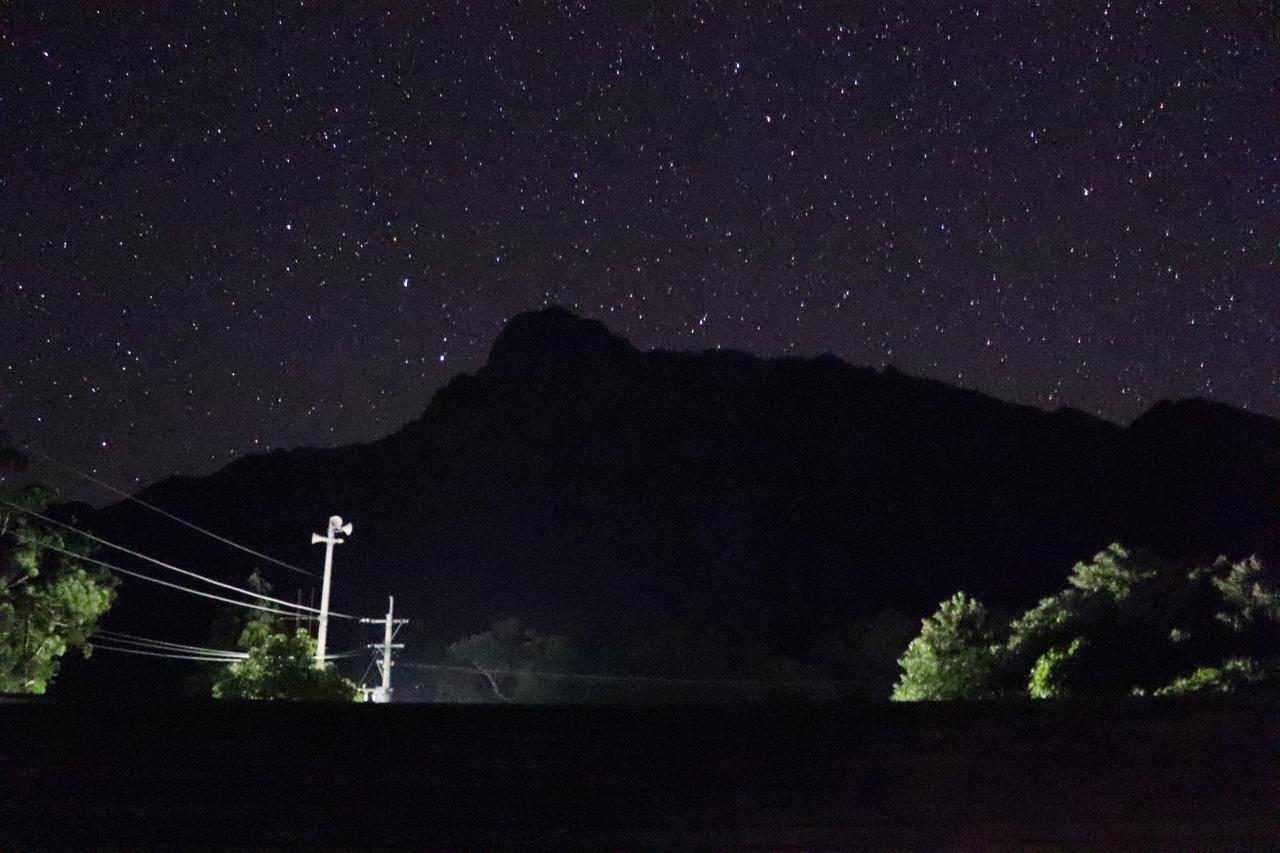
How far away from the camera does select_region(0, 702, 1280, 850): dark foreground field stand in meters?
6.80

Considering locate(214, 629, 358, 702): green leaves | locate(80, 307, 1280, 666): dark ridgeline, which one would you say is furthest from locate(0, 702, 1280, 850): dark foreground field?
locate(80, 307, 1280, 666): dark ridgeline

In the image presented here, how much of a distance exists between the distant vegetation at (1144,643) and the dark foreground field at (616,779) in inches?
337

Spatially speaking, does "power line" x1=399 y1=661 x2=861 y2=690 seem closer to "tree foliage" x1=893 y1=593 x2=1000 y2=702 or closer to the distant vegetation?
"tree foliage" x1=893 y1=593 x2=1000 y2=702

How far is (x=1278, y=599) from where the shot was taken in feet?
56.5

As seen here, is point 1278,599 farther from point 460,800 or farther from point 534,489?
point 534,489

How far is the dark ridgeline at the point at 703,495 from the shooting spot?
248ft

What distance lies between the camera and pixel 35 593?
2520 cm

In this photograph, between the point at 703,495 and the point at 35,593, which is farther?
the point at 703,495

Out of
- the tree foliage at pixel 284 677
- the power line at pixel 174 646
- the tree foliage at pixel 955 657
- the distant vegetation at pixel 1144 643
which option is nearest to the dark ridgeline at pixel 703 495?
the power line at pixel 174 646

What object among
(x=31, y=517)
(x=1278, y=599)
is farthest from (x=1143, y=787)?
(x=31, y=517)

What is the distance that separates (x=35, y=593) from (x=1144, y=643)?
21.7 m

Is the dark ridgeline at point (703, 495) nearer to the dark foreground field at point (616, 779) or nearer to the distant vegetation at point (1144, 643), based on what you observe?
the distant vegetation at point (1144, 643)

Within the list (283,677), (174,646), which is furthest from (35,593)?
(174,646)

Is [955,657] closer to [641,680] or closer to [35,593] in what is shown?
[35,593]
